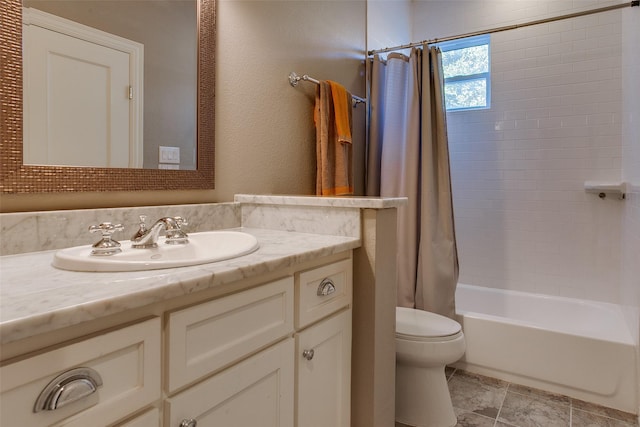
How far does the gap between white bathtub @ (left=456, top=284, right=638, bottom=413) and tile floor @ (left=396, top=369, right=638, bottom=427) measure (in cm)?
6

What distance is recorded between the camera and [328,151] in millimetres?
2055

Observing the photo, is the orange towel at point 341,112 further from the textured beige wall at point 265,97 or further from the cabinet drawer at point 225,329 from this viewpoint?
the cabinet drawer at point 225,329

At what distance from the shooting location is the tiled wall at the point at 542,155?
2.56 metres

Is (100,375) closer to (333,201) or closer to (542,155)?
(333,201)

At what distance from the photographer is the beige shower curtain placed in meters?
2.20

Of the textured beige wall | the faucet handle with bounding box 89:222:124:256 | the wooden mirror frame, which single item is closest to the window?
the textured beige wall

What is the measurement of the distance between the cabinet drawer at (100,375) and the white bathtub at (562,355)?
189cm

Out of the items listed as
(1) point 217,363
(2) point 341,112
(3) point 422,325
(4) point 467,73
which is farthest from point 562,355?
(4) point 467,73

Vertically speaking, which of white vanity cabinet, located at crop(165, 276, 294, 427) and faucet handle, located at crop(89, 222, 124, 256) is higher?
faucet handle, located at crop(89, 222, 124, 256)

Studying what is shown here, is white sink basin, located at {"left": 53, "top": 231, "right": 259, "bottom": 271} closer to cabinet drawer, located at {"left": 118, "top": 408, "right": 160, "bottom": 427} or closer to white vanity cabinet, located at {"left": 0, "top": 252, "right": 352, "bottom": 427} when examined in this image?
white vanity cabinet, located at {"left": 0, "top": 252, "right": 352, "bottom": 427}

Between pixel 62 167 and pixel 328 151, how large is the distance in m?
1.25

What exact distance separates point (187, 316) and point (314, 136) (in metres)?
1.51

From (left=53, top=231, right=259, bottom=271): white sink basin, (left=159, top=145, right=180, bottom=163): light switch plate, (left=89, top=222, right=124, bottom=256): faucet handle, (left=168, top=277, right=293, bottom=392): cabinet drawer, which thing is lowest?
(left=168, top=277, right=293, bottom=392): cabinet drawer

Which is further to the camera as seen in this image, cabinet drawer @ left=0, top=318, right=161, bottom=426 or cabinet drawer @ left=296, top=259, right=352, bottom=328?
cabinet drawer @ left=296, top=259, right=352, bottom=328
